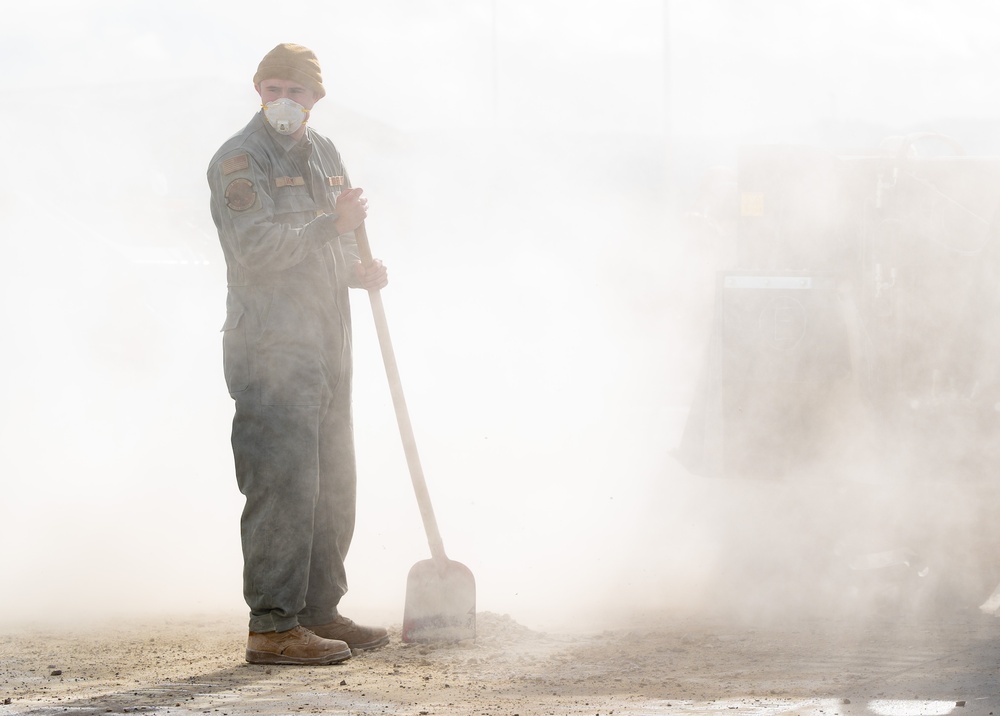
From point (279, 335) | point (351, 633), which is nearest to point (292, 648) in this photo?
point (351, 633)

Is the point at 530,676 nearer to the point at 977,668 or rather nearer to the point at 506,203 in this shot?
the point at 977,668

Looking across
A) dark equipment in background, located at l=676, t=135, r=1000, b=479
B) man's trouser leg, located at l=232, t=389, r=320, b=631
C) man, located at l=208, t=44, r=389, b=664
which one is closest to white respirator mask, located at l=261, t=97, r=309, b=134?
man, located at l=208, t=44, r=389, b=664

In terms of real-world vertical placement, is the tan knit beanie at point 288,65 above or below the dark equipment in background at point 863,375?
above

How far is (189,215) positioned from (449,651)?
6545mm

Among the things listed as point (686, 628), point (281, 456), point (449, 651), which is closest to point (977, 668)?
point (686, 628)

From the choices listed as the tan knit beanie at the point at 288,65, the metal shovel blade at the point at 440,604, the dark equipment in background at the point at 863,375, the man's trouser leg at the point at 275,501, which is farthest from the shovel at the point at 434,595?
the dark equipment in background at the point at 863,375

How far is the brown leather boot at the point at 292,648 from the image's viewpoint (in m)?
3.36

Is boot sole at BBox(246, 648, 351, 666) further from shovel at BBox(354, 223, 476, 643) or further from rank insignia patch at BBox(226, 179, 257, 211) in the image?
rank insignia patch at BBox(226, 179, 257, 211)

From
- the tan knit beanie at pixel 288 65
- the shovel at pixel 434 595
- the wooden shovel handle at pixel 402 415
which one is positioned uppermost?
the tan knit beanie at pixel 288 65

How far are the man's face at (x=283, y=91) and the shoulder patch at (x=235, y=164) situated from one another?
0.70 ft

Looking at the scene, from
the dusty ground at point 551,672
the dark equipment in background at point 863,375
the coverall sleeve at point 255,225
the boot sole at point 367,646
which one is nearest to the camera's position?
the dusty ground at point 551,672

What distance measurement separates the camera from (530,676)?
10.4ft

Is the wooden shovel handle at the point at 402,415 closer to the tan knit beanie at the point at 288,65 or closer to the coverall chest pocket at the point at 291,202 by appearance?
A: the coverall chest pocket at the point at 291,202

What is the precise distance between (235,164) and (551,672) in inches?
59.6
